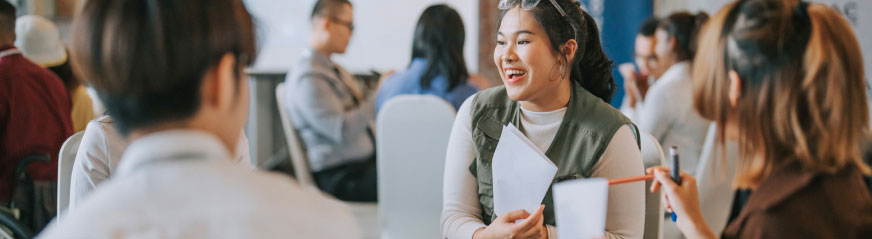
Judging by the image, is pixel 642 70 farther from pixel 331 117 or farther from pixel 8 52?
pixel 8 52

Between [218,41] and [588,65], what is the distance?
3.18 feet

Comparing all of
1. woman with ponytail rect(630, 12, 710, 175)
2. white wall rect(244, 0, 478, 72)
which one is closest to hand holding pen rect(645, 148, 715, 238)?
woman with ponytail rect(630, 12, 710, 175)

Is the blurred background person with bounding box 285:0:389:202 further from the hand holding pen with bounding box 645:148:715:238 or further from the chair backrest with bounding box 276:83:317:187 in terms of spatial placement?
the hand holding pen with bounding box 645:148:715:238

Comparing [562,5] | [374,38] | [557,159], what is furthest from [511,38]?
[374,38]

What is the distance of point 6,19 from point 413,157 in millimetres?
1380

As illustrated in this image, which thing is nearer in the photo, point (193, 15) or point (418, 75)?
point (193, 15)

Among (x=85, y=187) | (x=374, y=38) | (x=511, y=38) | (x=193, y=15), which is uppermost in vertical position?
(x=193, y=15)

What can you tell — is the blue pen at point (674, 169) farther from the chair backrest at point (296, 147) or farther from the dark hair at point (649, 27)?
the dark hair at point (649, 27)

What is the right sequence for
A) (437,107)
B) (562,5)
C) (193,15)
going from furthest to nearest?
(437,107) < (562,5) < (193,15)

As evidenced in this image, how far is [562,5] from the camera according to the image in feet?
4.64

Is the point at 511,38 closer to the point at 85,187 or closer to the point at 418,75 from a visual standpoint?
the point at 85,187

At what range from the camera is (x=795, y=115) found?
92cm

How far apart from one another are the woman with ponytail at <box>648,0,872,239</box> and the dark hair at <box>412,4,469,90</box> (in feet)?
6.25

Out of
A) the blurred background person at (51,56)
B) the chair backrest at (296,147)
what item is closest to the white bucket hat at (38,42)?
the blurred background person at (51,56)
